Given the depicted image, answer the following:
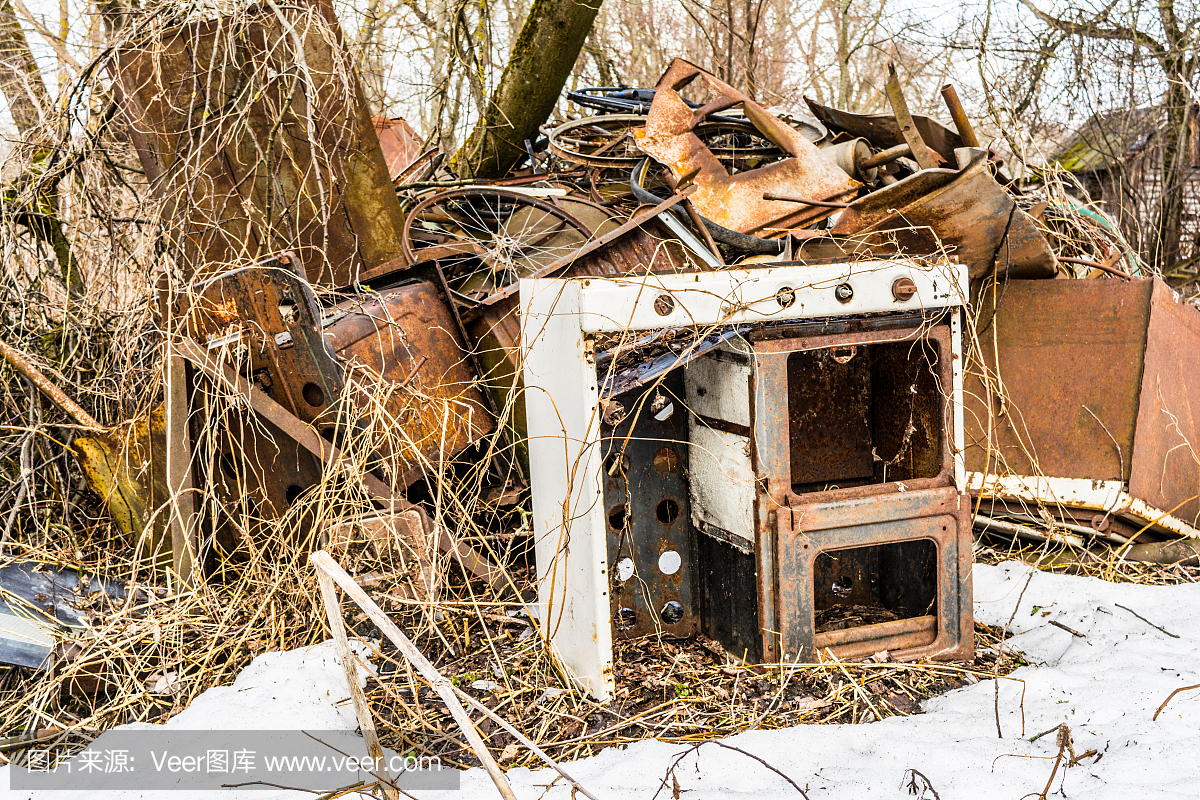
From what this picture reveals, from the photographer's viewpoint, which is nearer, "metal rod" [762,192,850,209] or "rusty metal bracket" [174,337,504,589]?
"rusty metal bracket" [174,337,504,589]

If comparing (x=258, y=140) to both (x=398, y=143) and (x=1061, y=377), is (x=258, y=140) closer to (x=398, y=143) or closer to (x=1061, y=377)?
(x=398, y=143)

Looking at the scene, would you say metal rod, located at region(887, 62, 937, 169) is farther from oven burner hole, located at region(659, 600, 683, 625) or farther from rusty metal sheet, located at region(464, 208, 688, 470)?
oven burner hole, located at region(659, 600, 683, 625)

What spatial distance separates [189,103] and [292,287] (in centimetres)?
153

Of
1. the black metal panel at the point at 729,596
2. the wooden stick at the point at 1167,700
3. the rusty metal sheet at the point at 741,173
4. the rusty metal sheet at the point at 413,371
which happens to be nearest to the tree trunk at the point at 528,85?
the rusty metal sheet at the point at 741,173

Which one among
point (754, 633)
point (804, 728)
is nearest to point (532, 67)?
point (754, 633)

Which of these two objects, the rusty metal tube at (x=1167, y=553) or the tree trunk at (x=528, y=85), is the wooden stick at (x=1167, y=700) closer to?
the rusty metal tube at (x=1167, y=553)

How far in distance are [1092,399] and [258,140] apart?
152 inches

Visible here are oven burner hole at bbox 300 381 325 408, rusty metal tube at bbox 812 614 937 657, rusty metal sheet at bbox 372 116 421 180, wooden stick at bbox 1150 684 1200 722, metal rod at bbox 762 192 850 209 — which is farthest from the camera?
rusty metal sheet at bbox 372 116 421 180

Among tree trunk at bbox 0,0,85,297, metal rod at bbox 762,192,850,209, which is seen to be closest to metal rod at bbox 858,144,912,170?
metal rod at bbox 762,192,850,209

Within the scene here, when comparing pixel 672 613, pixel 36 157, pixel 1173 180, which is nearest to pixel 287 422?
pixel 672 613

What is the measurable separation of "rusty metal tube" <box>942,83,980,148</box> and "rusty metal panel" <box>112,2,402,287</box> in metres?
2.59

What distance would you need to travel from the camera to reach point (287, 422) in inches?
121

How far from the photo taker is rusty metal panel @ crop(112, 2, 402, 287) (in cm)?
378

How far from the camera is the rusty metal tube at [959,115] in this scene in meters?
3.43
